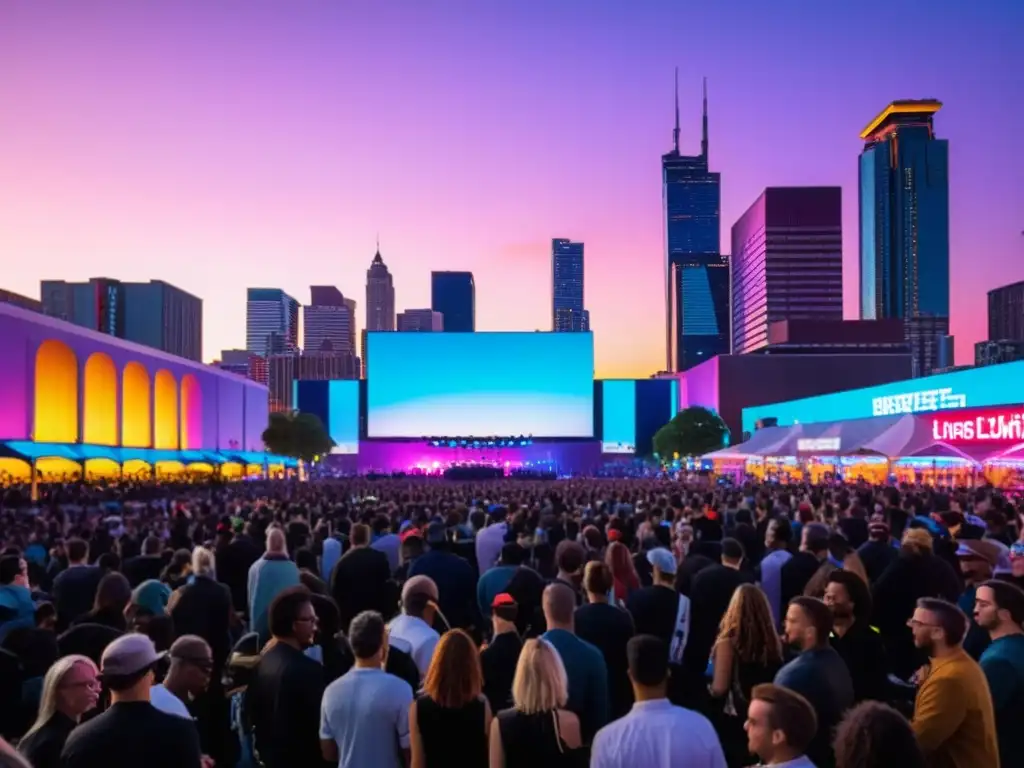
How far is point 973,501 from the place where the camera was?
17781 mm

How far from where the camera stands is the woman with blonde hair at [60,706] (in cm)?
362

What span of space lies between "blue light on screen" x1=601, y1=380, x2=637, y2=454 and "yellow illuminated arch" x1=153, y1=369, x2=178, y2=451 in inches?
1746

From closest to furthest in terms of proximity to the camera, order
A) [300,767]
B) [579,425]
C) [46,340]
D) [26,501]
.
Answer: [300,767] → [26,501] → [46,340] → [579,425]

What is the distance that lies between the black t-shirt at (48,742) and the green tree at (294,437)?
2941 inches

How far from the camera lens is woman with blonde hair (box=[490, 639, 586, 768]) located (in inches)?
143

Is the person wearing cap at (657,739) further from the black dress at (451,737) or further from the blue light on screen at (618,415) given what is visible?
the blue light on screen at (618,415)

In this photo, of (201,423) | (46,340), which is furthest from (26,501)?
(201,423)

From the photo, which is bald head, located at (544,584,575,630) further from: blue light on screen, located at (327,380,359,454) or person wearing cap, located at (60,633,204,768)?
blue light on screen, located at (327,380,359,454)

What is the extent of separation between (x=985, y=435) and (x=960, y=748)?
28.9 m

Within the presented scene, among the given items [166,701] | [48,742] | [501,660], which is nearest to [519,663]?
[501,660]

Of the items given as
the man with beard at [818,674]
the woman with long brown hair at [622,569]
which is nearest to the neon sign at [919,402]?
the woman with long brown hair at [622,569]

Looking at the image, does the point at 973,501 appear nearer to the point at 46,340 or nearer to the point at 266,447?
the point at 46,340

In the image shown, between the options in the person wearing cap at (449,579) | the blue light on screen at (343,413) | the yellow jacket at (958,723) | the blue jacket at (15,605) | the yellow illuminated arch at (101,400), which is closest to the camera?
the yellow jacket at (958,723)

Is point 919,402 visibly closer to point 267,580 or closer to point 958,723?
point 267,580
